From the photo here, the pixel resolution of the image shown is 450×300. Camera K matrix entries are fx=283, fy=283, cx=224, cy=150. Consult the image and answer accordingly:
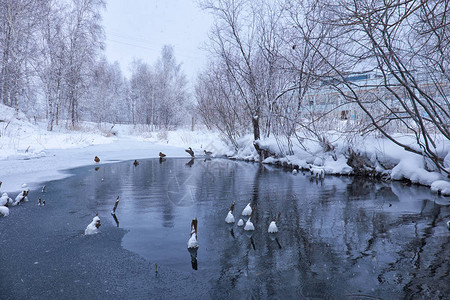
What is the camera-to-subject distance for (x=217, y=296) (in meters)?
1.92

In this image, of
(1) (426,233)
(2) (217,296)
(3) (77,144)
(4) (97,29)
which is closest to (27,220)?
(2) (217,296)

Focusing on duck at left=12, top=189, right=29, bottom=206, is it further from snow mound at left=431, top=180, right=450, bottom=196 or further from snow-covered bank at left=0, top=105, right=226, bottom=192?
snow mound at left=431, top=180, right=450, bottom=196

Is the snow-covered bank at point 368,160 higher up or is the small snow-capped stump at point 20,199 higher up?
the snow-covered bank at point 368,160

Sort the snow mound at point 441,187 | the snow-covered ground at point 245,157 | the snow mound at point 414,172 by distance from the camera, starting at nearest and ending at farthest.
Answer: the snow mound at point 441,187 → the snow mound at point 414,172 → the snow-covered ground at point 245,157

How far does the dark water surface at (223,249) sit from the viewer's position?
6.56ft

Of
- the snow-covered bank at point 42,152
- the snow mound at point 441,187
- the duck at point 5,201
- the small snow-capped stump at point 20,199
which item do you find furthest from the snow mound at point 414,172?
the snow-covered bank at point 42,152

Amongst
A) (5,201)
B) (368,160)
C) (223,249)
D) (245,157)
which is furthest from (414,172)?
(5,201)

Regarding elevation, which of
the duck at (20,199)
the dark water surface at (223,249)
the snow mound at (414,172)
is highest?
the snow mound at (414,172)

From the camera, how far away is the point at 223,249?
8.79ft

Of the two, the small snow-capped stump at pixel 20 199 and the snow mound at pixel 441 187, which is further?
the snow mound at pixel 441 187

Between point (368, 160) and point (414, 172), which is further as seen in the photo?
point (368, 160)

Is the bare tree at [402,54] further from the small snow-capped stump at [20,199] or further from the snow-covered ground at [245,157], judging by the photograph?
the small snow-capped stump at [20,199]

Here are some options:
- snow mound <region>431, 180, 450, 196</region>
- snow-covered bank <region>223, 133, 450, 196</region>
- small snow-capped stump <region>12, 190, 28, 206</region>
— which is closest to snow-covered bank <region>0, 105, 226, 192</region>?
small snow-capped stump <region>12, 190, 28, 206</region>

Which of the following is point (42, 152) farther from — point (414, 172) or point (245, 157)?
point (414, 172)
